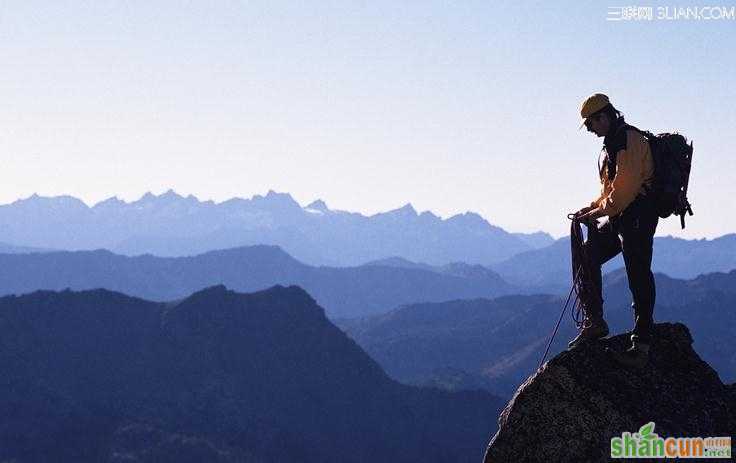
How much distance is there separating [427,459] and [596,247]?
19306 cm

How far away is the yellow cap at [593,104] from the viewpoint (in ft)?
31.2

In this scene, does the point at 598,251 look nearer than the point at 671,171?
No

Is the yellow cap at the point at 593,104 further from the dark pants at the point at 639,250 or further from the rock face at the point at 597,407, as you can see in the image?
the rock face at the point at 597,407

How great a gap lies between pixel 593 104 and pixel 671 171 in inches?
45.9

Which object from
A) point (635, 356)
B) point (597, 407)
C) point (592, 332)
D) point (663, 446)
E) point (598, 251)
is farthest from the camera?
point (598, 251)

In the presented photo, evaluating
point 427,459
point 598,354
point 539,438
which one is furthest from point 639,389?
point 427,459

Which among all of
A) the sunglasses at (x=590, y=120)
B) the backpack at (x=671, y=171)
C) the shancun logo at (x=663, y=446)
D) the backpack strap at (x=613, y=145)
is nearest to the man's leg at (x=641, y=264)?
the backpack at (x=671, y=171)

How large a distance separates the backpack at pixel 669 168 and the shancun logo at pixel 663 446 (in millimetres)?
2455

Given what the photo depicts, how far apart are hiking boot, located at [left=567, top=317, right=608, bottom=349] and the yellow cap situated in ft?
8.41

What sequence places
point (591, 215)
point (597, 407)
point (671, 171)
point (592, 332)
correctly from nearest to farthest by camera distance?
1. point (597, 407)
2. point (671, 171)
3. point (591, 215)
4. point (592, 332)

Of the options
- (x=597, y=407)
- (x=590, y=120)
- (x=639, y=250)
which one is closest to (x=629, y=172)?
(x=590, y=120)

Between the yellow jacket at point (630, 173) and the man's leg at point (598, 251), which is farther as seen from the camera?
the man's leg at point (598, 251)

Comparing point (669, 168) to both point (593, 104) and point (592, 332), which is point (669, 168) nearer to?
point (593, 104)

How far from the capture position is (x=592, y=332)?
10.1 meters
